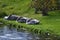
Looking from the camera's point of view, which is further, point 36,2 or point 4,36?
point 36,2

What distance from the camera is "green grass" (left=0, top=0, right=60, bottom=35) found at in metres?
39.1

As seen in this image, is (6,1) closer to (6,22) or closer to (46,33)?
(6,22)

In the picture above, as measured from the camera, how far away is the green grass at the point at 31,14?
39106 millimetres

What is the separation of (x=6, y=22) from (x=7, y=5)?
2273cm

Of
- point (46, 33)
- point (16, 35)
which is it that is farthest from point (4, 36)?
point (46, 33)

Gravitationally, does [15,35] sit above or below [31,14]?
above

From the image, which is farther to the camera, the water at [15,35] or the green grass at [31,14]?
the green grass at [31,14]

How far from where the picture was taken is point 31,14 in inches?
2162

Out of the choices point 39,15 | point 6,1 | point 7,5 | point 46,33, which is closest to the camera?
point 46,33

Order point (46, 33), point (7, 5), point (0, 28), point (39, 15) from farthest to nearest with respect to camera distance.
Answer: point (7, 5)
point (39, 15)
point (0, 28)
point (46, 33)

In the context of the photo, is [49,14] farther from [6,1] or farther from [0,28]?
[6,1]

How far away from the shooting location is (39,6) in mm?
51125

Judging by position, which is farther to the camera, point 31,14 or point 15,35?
point 31,14

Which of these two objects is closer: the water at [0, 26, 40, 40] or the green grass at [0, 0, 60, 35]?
the water at [0, 26, 40, 40]
